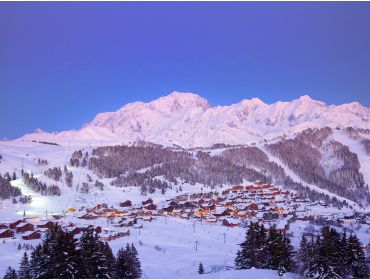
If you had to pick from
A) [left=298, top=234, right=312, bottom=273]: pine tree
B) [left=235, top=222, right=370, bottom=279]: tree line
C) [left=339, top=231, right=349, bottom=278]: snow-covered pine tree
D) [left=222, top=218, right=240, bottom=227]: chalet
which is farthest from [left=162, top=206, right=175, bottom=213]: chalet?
[left=339, top=231, right=349, bottom=278]: snow-covered pine tree

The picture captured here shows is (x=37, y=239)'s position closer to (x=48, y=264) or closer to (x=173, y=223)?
(x=173, y=223)

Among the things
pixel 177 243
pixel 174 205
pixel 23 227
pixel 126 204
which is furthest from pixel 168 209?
pixel 177 243

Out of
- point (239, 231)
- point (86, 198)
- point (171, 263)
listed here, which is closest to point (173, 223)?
point (239, 231)

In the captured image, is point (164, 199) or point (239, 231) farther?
point (164, 199)

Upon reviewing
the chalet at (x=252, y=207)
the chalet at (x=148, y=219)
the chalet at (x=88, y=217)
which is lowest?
the chalet at (x=148, y=219)

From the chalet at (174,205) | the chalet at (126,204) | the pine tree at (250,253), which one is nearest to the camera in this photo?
the pine tree at (250,253)

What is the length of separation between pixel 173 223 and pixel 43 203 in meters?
61.0

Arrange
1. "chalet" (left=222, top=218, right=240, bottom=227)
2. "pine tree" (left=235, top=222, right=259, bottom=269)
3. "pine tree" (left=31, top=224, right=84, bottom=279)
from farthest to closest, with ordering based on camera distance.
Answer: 1. "chalet" (left=222, top=218, right=240, bottom=227)
2. "pine tree" (left=235, top=222, right=259, bottom=269)
3. "pine tree" (left=31, top=224, right=84, bottom=279)

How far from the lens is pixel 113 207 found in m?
177

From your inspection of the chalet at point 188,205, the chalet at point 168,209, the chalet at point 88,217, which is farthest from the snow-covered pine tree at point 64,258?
the chalet at point 188,205

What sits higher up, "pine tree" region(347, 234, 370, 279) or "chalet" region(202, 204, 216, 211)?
"chalet" region(202, 204, 216, 211)

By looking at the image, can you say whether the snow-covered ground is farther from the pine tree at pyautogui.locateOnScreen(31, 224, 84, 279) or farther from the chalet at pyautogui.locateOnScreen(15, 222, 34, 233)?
the pine tree at pyautogui.locateOnScreen(31, 224, 84, 279)

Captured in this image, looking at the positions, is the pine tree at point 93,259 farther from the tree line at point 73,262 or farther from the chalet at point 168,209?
the chalet at point 168,209

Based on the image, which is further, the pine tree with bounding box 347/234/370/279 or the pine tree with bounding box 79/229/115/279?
the pine tree with bounding box 347/234/370/279
